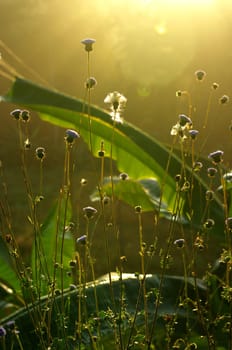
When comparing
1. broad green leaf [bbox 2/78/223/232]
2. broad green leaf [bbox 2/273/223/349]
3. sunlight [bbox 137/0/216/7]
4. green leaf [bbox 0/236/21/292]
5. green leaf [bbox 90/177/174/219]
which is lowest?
broad green leaf [bbox 2/273/223/349]

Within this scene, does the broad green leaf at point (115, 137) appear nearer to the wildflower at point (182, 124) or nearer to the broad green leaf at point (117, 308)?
the broad green leaf at point (117, 308)

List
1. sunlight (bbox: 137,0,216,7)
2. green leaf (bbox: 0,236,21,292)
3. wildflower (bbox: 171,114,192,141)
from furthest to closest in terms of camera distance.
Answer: sunlight (bbox: 137,0,216,7) < green leaf (bbox: 0,236,21,292) < wildflower (bbox: 171,114,192,141)

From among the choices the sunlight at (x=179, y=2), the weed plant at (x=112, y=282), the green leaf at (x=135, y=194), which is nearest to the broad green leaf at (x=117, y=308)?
the weed plant at (x=112, y=282)

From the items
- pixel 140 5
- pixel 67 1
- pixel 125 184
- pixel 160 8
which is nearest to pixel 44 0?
pixel 67 1

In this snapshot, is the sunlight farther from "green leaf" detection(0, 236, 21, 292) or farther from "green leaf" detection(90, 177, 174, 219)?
"green leaf" detection(0, 236, 21, 292)

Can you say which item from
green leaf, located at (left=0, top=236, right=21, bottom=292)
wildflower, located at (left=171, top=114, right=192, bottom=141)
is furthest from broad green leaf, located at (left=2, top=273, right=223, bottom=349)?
wildflower, located at (left=171, top=114, right=192, bottom=141)

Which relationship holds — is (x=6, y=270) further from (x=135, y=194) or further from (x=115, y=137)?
(x=115, y=137)
